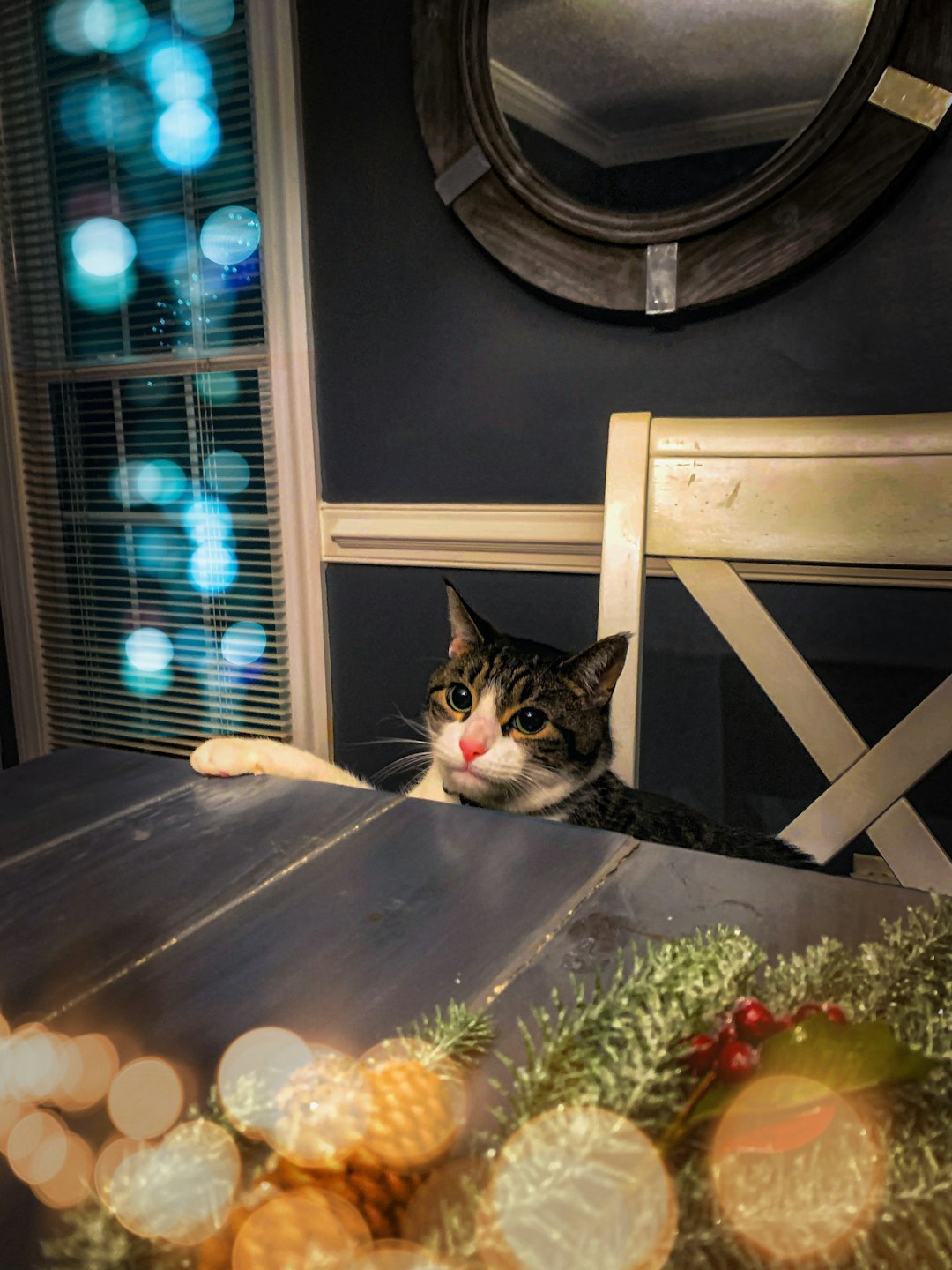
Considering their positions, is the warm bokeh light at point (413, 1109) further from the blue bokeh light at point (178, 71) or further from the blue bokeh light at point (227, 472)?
the blue bokeh light at point (178, 71)

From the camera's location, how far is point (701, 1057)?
0.95 feet

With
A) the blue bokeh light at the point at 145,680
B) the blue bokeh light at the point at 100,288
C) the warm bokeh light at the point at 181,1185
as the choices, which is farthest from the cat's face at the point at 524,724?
the blue bokeh light at the point at 100,288

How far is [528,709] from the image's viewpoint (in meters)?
0.97

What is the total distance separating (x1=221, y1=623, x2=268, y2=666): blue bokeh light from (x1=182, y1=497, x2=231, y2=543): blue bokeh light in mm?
229

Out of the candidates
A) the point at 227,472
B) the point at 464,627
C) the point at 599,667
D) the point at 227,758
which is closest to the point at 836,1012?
the point at 227,758

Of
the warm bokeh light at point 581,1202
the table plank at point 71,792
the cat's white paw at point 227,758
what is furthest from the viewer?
the cat's white paw at point 227,758

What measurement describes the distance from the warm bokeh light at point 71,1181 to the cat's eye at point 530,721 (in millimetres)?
691

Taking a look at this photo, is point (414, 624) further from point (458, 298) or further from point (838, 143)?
point (838, 143)

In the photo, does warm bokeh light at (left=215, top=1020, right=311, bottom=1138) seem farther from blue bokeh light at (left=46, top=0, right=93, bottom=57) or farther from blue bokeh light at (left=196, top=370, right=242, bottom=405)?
blue bokeh light at (left=46, top=0, right=93, bottom=57)

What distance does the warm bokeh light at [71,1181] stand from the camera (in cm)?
29

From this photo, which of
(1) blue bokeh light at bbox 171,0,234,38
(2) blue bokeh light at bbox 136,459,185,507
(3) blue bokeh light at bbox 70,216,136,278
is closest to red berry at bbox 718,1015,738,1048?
(2) blue bokeh light at bbox 136,459,185,507

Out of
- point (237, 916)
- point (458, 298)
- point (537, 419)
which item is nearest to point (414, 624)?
point (537, 419)

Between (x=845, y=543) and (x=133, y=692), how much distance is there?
200cm

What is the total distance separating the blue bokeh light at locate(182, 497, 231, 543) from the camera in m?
2.03
